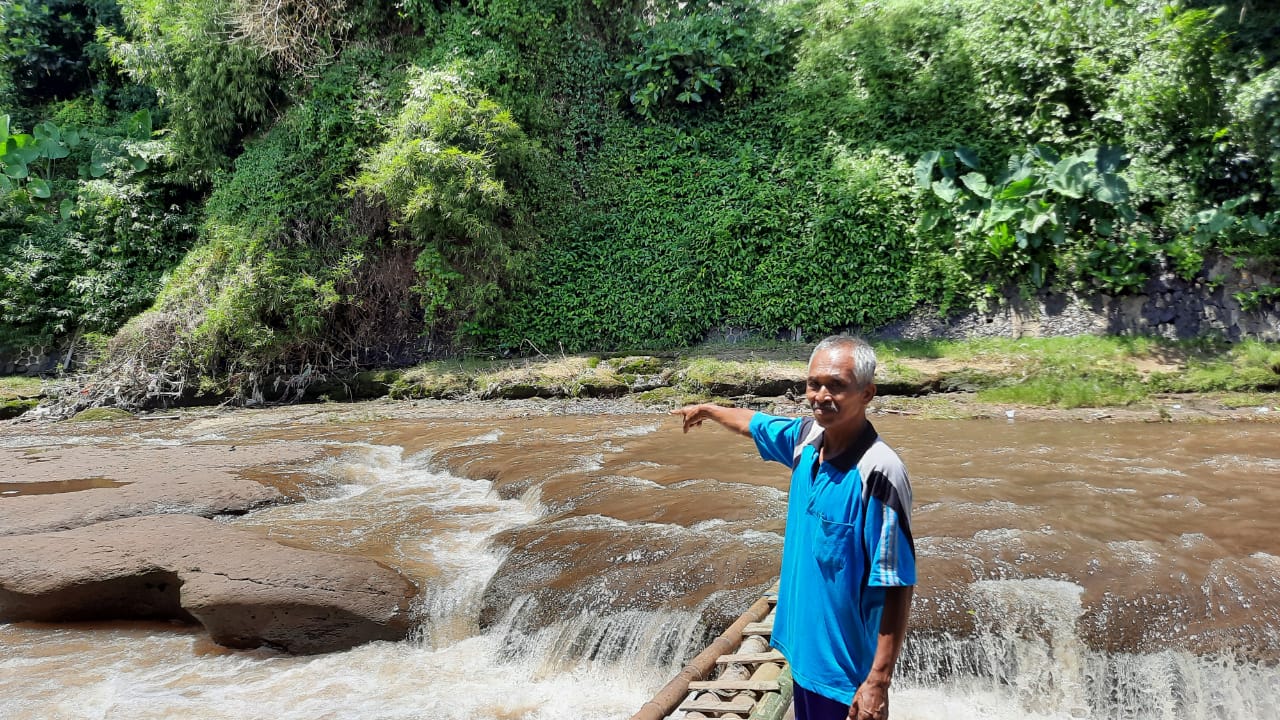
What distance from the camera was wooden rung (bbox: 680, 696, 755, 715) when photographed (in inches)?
119

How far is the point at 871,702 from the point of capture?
2107mm

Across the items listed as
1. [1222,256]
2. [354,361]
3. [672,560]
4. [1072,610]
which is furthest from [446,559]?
[1222,256]

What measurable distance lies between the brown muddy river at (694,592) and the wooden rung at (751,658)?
3.05 ft

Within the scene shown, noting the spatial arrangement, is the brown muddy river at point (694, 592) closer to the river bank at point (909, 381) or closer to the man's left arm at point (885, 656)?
the river bank at point (909, 381)

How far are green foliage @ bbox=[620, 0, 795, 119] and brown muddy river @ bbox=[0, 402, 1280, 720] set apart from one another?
357 inches

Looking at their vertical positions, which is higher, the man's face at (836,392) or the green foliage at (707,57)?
the green foliage at (707,57)

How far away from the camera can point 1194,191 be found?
1099 centimetres

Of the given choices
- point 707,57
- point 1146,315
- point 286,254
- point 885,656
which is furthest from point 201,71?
point 885,656

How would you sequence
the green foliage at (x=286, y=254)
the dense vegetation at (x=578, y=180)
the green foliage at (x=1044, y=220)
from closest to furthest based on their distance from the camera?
1. the green foliage at (x=1044, y=220)
2. the dense vegetation at (x=578, y=180)
3. the green foliage at (x=286, y=254)

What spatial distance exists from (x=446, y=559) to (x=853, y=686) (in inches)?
169

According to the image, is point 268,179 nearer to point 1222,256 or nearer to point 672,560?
point 672,560

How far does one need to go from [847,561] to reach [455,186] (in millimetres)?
11923

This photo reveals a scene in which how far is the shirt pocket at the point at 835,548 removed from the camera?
2188 millimetres

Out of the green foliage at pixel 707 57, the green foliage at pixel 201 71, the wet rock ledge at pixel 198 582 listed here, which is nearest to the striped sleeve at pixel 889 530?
the wet rock ledge at pixel 198 582
